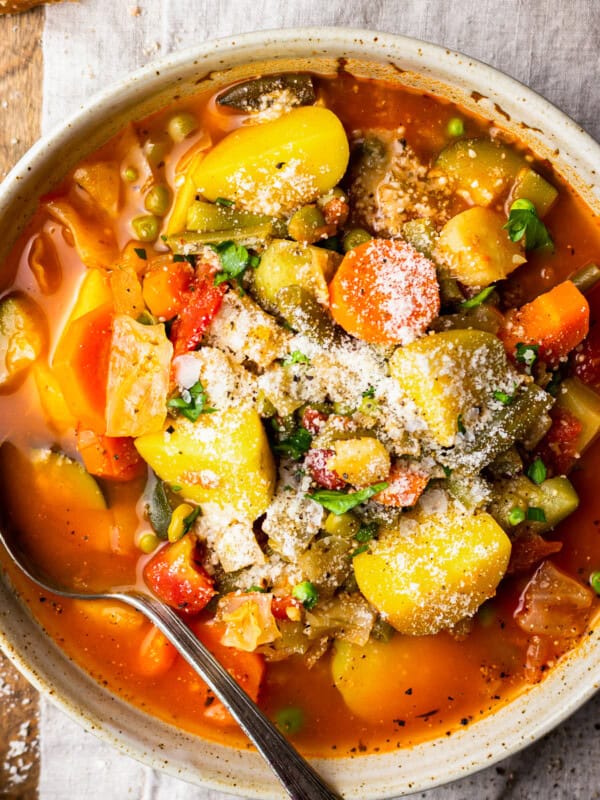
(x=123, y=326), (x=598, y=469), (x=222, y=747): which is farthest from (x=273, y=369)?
(x=222, y=747)

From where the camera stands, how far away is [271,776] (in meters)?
2.78

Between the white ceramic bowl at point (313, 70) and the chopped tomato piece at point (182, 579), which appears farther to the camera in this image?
the chopped tomato piece at point (182, 579)

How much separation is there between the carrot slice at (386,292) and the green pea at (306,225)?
13cm

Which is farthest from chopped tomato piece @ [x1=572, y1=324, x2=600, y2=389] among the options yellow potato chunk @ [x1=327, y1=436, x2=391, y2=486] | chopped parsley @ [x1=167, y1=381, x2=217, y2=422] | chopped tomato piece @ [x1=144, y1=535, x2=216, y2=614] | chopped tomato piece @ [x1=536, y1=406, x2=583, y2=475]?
chopped tomato piece @ [x1=144, y1=535, x2=216, y2=614]

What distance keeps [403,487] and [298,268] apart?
0.76m

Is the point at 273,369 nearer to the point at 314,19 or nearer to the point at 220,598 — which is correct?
the point at 220,598

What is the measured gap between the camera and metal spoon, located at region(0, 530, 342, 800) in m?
2.57

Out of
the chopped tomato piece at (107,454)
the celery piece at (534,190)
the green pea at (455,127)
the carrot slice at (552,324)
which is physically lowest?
the chopped tomato piece at (107,454)

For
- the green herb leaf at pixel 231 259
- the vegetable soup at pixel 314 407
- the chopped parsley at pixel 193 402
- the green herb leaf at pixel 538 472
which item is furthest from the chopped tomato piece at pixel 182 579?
the green herb leaf at pixel 538 472

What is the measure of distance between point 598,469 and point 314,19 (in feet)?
6.23

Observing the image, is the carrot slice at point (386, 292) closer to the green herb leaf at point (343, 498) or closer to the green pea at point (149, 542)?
the green herb leaf at point (343, 498)

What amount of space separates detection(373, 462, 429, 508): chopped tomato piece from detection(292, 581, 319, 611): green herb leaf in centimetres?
37

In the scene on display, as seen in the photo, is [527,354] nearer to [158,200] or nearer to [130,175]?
[158,200]

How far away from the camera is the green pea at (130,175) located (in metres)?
2.71
